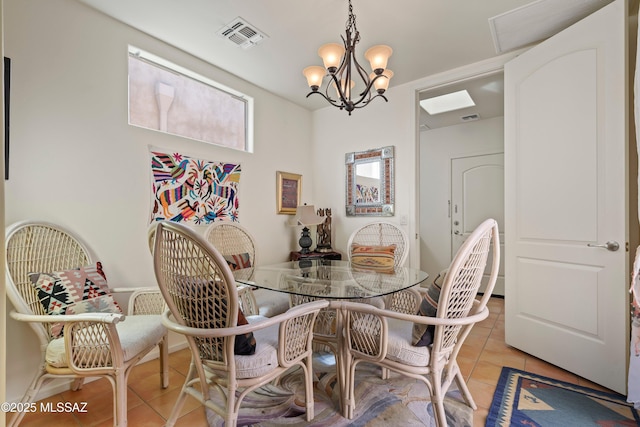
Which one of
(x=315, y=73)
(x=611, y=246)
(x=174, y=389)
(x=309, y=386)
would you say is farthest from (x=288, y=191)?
(x=611, y=246)

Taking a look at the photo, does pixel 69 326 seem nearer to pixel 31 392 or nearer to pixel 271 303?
pixel 31 392

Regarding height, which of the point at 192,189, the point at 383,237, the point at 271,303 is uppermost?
the point at 192,189

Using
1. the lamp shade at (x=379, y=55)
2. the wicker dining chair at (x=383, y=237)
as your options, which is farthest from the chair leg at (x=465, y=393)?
the lamp shade at (x=379, y=55)

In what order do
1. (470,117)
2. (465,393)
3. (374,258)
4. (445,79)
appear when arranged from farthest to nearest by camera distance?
(470,117)
(445,79)
(374,258)
(465,393)

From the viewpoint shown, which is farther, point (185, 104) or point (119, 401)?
point (185, 104)

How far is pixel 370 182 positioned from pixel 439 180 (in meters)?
1.65

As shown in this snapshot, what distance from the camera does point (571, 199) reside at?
2.05 meters

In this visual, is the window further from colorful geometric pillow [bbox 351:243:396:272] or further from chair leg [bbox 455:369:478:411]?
chair leg [bbox 455:369:478:411]

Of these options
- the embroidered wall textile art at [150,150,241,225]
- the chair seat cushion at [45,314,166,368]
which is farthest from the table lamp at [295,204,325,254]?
the chair seat cushion at [45,314,166,368]

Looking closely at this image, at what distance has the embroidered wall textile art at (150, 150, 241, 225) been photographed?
2404mm

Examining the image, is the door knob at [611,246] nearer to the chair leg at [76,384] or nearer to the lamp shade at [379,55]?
the lamp shade at [379,55]

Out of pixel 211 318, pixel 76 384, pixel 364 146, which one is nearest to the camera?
pixel 211 318

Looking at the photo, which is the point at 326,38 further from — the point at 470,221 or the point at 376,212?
the point at 470,221

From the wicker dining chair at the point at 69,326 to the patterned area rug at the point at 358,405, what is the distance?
1.77ft
